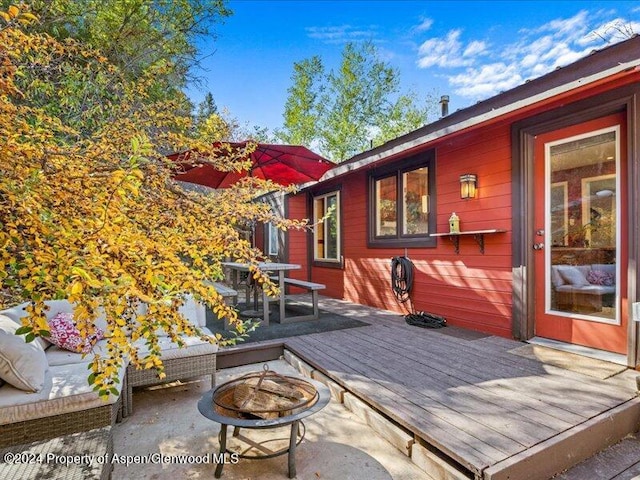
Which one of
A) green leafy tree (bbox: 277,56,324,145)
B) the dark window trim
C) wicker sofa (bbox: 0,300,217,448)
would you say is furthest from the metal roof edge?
green leafy tree (bbox: 277,56,324,145)

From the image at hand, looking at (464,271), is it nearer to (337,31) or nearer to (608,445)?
(608,445)

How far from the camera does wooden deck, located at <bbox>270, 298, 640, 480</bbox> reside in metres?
1.81

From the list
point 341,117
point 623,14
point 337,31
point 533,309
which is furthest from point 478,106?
point 341,117

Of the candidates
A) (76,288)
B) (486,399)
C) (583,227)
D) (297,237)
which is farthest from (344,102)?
(76,288)

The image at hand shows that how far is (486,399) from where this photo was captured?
2.36 metres

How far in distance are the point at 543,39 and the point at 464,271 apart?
31.2 ft

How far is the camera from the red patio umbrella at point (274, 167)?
417 centimetres

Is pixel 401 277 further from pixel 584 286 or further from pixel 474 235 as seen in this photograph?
pixel 584 286

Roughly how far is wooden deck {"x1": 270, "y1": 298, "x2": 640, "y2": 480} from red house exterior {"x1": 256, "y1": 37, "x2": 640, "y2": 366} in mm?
498

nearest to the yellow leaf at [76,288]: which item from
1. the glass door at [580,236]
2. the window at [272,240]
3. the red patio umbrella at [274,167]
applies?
the red patio umbrella at [274,167]

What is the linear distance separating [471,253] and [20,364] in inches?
164

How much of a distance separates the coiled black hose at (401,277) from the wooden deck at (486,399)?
1.33 metres

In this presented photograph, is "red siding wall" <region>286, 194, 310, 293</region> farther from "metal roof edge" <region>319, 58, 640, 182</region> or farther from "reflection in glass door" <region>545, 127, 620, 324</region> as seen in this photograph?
"reflection in glass door" <region>545, 127, 620, 324</region>

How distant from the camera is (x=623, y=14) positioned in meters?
7.84
